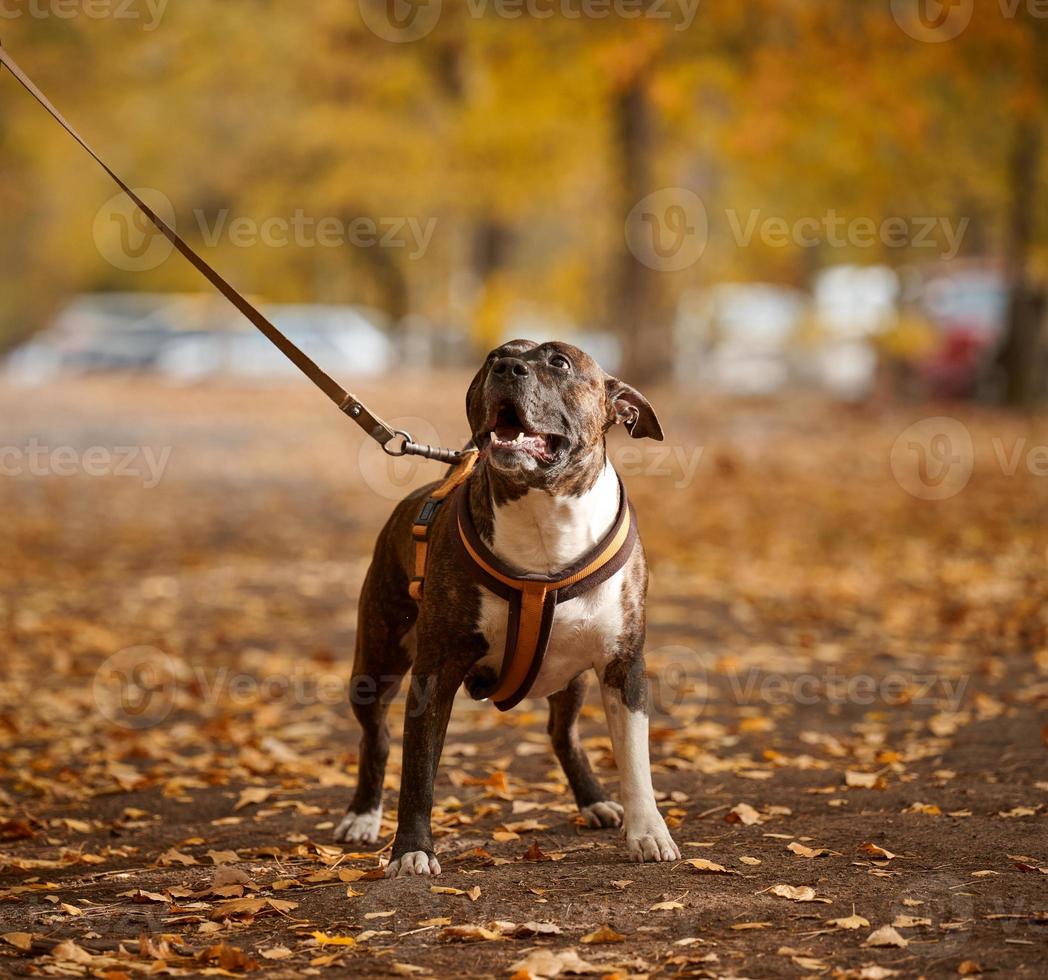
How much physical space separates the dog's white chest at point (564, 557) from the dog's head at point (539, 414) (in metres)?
0.08

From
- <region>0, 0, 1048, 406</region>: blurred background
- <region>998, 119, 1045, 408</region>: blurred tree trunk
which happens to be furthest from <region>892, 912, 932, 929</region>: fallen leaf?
<region>998, 119, 1045, 408</region>: blurred tree trunk

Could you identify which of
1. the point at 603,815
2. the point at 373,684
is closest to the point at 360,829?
the point at 373,684

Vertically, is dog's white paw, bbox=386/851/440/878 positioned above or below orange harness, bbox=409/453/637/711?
below

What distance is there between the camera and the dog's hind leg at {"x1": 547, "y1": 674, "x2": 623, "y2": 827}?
4988 millimetres

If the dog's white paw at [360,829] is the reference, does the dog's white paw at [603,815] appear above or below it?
above

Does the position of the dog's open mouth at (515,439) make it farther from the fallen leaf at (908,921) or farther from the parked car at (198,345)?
the parked car at (198,345)

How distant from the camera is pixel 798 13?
16016 millimetres

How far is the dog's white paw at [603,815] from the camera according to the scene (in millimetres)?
4992

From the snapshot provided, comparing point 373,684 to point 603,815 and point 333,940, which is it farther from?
point 333,940

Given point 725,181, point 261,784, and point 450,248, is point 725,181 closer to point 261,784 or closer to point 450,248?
point 450,248

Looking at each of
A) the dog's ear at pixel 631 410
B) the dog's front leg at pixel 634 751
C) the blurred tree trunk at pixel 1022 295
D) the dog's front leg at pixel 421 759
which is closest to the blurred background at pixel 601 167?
the blurred tree trunk at pixel 1022 295

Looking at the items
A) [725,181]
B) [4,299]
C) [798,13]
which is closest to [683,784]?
[798,13]

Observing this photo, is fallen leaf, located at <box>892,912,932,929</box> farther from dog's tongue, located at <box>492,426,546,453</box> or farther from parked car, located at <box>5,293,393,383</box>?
parked car, located at <box>5,293,393,383</box>

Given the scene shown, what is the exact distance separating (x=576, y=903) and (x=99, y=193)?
1389 inches
